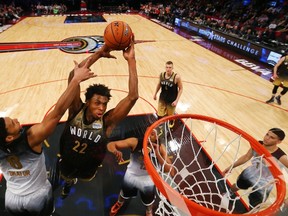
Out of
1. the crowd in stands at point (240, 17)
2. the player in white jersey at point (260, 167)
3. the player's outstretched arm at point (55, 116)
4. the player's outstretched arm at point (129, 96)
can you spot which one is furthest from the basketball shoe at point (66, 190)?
the crowd in stands at point (240, 17)

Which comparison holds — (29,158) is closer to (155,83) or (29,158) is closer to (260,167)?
(260,167)

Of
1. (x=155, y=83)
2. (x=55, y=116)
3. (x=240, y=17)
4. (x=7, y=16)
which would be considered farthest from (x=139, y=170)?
(x=7, y=16)

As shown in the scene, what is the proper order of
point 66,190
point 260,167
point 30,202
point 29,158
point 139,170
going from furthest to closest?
point 66,190 < point 139,170 < point 260,167 < point 30,202 < point 29,158

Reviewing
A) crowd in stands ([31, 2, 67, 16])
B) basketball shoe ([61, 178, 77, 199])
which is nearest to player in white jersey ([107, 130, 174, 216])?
basketball shoe ([61, 178, 77, 199])

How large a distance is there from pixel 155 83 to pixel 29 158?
5.83 meters

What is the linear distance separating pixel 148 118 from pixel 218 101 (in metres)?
2.37

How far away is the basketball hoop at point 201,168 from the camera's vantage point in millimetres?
1863

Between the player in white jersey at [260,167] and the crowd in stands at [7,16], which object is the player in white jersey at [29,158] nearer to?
the player in white jersey at [260,167]

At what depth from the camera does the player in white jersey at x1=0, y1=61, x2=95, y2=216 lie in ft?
6.34

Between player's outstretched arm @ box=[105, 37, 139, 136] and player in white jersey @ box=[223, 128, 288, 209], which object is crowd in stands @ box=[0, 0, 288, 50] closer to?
player in white jersey @ box=[223, 128, 288, 209]

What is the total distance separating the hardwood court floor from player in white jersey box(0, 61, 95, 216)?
3000mm

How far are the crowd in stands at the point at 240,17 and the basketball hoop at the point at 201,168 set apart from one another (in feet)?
23.2

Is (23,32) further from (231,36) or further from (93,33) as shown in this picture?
(231,36)

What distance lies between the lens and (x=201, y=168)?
13.1 feet
